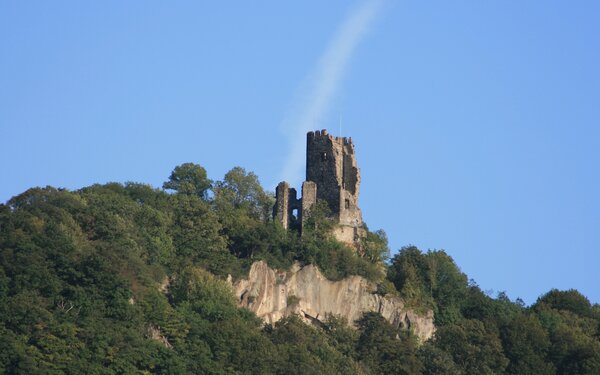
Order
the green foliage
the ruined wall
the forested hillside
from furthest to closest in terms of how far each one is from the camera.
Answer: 1. the ruined wall
2. the green foliage
3. the forested hillside

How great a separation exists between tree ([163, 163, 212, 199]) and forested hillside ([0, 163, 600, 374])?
0.06 metres

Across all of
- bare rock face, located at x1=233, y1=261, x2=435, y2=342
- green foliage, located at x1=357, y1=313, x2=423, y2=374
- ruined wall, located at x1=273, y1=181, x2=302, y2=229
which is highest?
ruined wall, located at x1=273, y1=181, x2=302, y2=229

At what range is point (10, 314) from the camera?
294ft

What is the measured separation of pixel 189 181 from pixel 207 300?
1208 centimetres

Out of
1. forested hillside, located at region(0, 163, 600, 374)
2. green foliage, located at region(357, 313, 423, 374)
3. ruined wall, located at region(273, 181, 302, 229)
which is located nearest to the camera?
forested hillside, located at region(0, 163, 600, 374)

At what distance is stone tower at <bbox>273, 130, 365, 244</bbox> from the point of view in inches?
4119

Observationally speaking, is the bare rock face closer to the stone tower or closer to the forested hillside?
the forested hillside

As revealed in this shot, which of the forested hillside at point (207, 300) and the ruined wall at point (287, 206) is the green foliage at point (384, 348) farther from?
the ruined wall at point (287, 206)

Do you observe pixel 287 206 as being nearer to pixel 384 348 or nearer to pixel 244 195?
Answer: pixel 244 195

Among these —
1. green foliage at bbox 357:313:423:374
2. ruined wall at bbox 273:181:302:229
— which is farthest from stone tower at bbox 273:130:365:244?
green foliage at bbox 357:313:423:374

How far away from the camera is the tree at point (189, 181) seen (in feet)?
350

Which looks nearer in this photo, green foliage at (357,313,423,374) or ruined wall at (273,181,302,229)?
green foliage at (357,313,423,374)

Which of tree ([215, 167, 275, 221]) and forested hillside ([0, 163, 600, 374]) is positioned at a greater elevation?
tree ([215, 167, 275, 221])

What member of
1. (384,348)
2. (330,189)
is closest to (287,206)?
(330,189)
